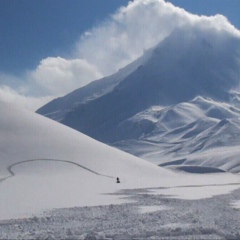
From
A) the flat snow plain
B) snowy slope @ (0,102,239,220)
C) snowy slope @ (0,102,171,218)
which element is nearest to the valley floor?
the flat snow plain

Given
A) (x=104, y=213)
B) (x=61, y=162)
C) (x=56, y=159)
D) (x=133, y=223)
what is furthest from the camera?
(x=56, y=159)

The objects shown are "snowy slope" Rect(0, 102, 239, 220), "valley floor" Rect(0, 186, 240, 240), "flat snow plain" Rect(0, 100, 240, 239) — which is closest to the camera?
"valley floor" Rect(0, 186, 240, 240)

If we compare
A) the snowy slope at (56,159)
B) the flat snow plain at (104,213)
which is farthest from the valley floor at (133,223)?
the snowy slope at (56,159)

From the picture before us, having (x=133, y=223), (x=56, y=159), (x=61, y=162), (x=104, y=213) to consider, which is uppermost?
(x=56, y=159)

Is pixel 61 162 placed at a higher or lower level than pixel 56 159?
lower

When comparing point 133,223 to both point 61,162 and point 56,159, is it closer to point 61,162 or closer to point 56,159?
point 61,162

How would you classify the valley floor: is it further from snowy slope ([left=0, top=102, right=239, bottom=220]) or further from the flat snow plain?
snowy slope ([left=0, top=102, right=239, bottom=220])

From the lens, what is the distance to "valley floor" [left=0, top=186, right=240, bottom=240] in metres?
18.8

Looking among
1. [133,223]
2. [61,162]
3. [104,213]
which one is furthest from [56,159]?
[133,223]

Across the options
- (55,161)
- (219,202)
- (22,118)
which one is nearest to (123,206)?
(219,202)

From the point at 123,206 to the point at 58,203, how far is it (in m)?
4.16

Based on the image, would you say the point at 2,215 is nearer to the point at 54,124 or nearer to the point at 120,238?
the point at 120,238

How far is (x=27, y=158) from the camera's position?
69.4 meters

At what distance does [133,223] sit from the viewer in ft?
72.3
